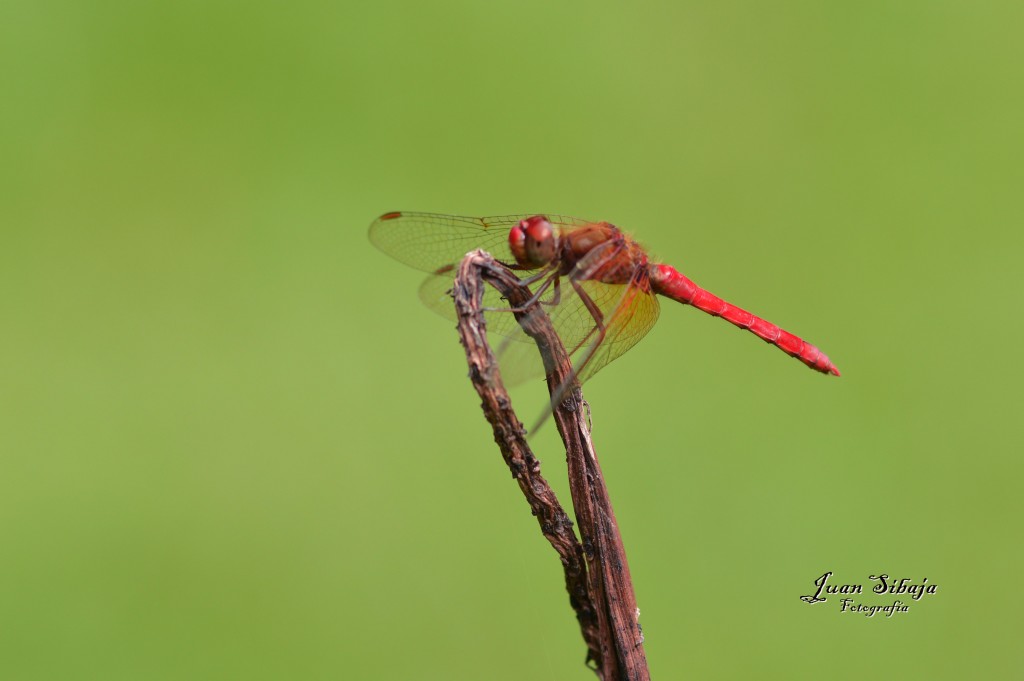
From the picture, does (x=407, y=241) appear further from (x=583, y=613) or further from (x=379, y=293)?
(x=379, y=293)

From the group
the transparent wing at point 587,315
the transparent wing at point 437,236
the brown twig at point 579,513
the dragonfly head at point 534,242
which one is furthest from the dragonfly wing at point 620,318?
the brown twig at point 579,513

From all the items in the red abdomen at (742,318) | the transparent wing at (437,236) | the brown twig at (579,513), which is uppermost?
the transparent wing at (437,236)

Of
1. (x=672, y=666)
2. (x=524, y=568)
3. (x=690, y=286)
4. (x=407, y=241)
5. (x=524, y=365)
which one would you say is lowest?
(x=672, y=666)

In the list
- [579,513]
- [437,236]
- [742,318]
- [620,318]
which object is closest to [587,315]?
[620,318]

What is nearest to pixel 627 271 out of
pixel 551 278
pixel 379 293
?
pixel 551 278

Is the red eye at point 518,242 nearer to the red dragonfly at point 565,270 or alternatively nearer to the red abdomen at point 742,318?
the red dragonfly at point 565,270
